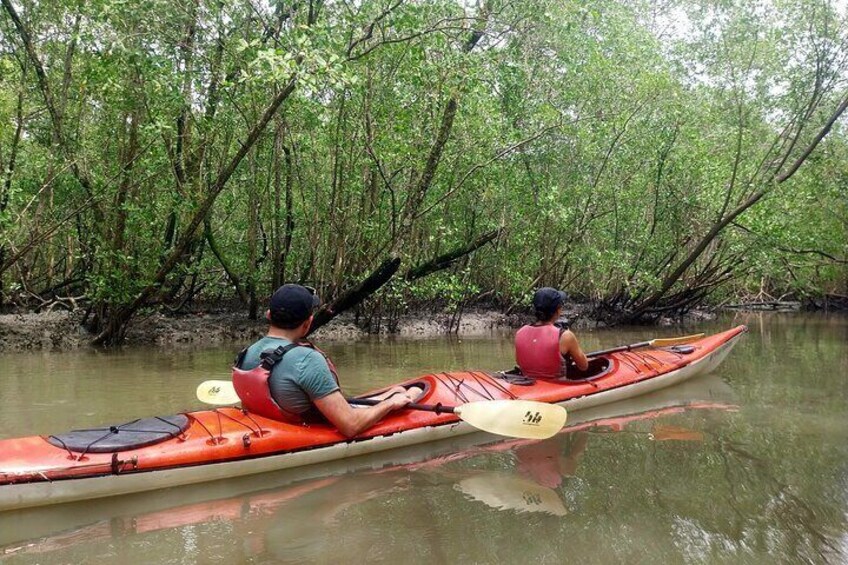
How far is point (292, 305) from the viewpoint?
11.5 ft

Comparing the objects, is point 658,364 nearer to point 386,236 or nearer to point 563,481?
point 563,481

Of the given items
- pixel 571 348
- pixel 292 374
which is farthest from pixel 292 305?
pixel 571 348

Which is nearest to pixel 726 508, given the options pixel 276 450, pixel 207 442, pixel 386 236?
pixel 276 450

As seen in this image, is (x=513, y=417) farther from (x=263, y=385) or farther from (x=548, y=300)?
(x=263, y=385)

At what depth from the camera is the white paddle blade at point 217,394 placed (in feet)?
15.3

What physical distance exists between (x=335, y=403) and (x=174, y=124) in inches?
219

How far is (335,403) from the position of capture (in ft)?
11.9

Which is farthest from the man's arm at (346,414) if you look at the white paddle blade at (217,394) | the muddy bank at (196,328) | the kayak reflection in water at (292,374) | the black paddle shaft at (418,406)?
the muddy bank at (196,328)

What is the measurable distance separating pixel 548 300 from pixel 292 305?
228 cm

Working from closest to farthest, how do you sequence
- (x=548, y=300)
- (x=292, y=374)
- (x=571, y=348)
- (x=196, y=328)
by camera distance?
(x=292, y=374) < (x=548, y=300) < (x=571, y=348) < (x=196, y=328)

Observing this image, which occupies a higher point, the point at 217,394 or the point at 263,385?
the point at 263,385

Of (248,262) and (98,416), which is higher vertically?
(248,262)

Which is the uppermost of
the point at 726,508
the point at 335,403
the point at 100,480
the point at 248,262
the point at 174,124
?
the point at 174,124

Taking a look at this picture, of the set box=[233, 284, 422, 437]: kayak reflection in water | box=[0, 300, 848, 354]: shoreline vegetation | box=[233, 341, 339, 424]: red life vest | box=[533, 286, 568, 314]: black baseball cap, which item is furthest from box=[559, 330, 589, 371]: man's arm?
box=[0, 300, 848, 354]: shoreline vegetation
